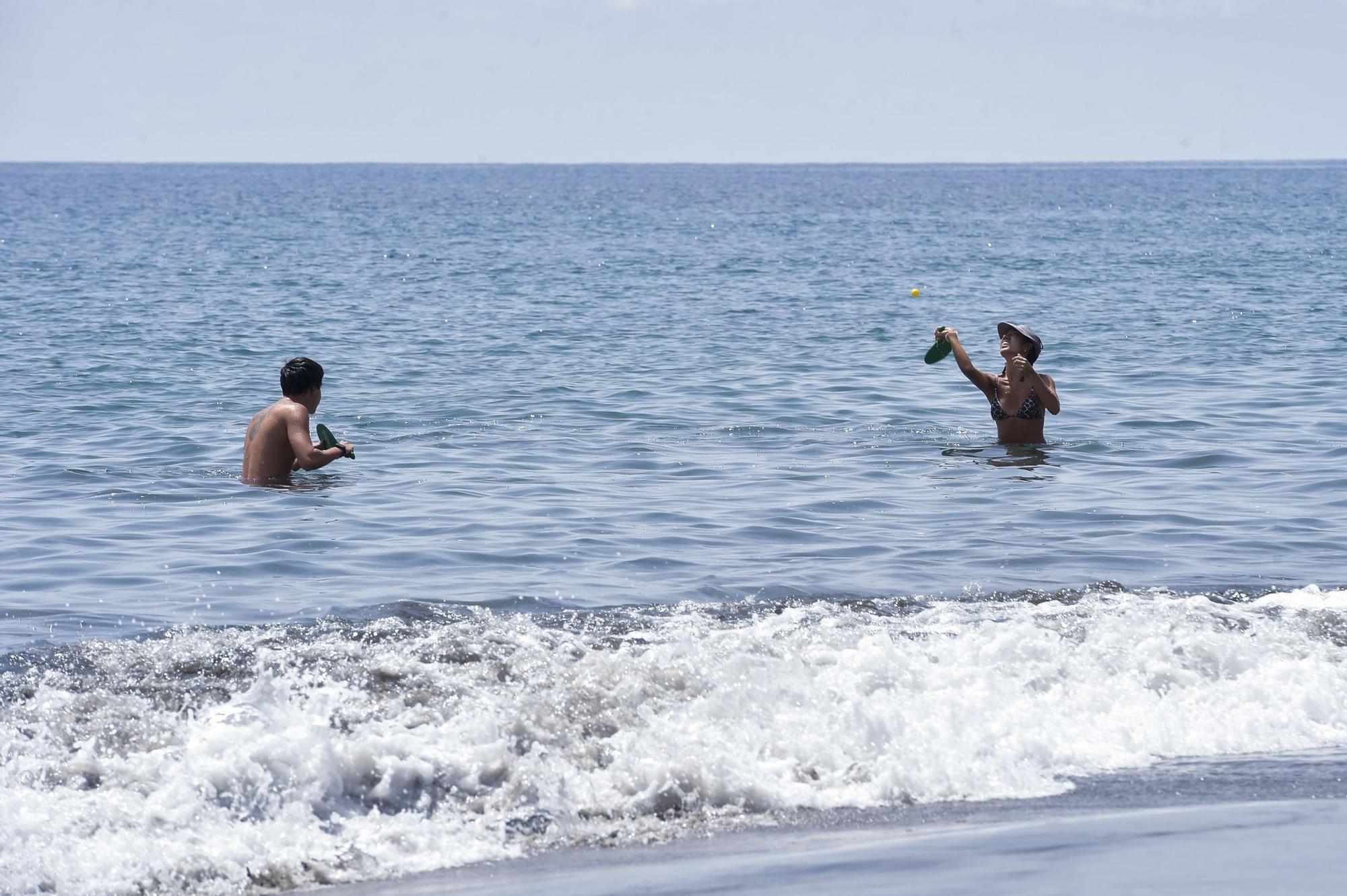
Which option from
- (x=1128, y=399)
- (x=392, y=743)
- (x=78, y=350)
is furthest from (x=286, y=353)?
(x=392, y=743)

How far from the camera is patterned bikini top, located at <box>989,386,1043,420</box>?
47.0 ft

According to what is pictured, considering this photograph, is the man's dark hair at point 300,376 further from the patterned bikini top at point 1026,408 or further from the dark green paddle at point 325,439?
the patterned bikini top at point 1026,408

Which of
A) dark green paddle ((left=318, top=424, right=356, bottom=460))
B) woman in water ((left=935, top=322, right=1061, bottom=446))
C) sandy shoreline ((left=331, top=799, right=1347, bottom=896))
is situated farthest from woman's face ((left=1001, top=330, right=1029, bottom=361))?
sandy shoreline ((left=331, top=799, right=1347, bottom=896))

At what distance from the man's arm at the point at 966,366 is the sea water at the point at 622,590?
2.40 ft

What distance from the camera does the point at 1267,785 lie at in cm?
653

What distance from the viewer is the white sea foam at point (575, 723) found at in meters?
6.08

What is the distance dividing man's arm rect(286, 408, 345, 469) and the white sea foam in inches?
154

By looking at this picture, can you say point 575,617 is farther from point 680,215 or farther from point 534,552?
point 680,215

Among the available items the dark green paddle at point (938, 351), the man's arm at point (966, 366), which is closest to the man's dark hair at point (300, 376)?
the man's arm at point (966, 366)

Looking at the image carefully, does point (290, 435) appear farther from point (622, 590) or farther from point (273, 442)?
point (622, 590)

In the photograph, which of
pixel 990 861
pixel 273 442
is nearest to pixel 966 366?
pixel 273 442

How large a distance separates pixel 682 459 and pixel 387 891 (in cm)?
863

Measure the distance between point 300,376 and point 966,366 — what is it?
602cm

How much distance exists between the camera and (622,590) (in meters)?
9.52
